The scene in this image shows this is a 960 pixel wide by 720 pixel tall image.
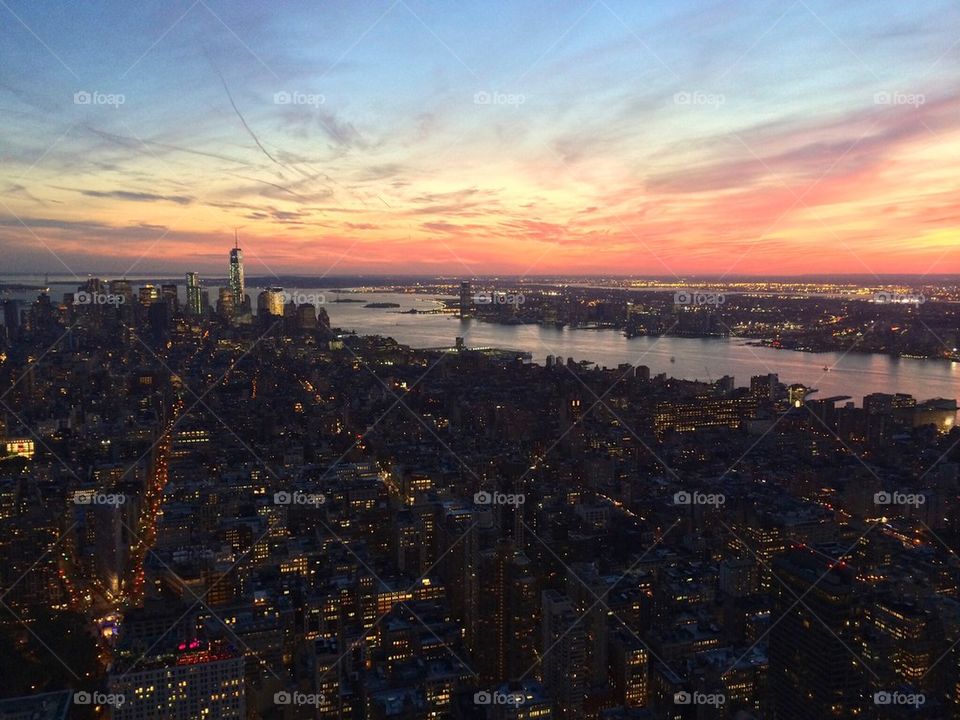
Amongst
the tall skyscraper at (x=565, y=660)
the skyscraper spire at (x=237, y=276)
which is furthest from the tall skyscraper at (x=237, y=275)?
the tall skyscraper at (x=565, y=660)

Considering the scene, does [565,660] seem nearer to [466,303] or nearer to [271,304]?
[466,303]

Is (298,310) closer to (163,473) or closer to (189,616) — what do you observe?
(163,473)

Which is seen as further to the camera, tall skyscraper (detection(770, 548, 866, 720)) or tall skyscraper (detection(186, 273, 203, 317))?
tall skyscraper (detection(186, 273, 203, 317))

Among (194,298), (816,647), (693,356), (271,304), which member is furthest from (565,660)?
(194,298)

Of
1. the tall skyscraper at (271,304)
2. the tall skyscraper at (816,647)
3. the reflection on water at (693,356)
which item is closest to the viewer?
the tall skyscraper at (816,647)

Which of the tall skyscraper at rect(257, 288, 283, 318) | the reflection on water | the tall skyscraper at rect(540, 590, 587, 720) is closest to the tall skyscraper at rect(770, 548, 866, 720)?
the tall skyscraper at rect(540, 590, 587, 720)

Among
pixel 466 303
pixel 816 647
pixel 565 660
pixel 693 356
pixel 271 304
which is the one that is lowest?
pixel 565 660

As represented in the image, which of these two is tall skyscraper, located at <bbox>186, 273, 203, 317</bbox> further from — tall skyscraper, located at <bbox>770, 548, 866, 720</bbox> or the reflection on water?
tall skyscraper, located at <bbox>770, 548, 866, 720</bbox>

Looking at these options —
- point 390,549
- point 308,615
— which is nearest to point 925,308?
point 390,549

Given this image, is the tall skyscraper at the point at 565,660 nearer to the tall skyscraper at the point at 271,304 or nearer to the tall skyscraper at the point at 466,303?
the tall skyscraper at the point at 271,304

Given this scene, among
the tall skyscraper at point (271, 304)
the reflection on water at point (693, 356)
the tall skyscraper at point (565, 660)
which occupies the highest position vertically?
the tall skyscraper at point (271, 304)

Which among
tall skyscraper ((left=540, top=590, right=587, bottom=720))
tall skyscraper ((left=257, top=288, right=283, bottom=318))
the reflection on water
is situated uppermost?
tall skyscraper ((left=257, top=288, right=283, bottom=318))
